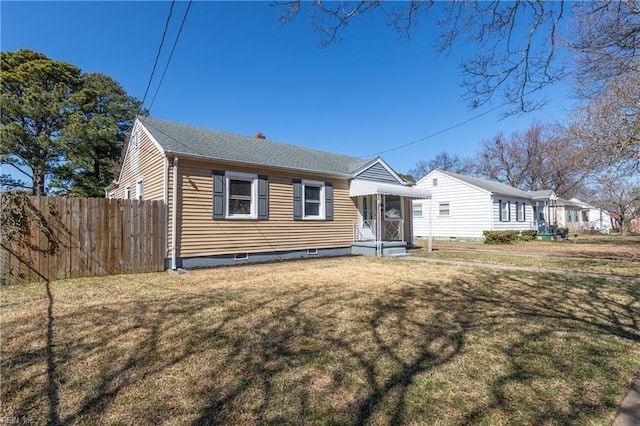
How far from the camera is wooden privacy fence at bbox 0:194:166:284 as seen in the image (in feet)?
21.9

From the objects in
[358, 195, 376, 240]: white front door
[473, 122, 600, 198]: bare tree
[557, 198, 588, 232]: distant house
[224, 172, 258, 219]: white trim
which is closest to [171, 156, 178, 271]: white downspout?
[224, 172, 258, 219]: white trim

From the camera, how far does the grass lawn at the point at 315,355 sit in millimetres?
2352

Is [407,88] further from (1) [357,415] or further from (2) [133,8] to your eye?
(1) [357,415]

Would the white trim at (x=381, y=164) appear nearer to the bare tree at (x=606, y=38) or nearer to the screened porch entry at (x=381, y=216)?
the screened porch entry at (x=381, y=216)

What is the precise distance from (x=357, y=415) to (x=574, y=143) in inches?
580

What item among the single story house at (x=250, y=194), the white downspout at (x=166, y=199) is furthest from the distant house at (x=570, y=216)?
the white downspout at (x=166, y=199)

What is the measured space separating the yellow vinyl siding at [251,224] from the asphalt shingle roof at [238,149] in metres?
0.33

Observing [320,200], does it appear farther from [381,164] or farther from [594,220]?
[594,220]

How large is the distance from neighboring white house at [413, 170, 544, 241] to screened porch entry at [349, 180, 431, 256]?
7403mm

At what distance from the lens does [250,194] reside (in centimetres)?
1043

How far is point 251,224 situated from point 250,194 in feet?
3.37

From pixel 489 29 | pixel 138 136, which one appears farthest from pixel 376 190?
pixel 138 136

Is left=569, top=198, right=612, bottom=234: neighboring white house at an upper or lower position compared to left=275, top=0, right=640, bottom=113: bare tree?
lower

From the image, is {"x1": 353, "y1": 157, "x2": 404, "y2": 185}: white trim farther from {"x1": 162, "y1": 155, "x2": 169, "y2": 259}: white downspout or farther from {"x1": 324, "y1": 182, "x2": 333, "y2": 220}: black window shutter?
{"x1": 162, "y1": 155, "x2": 169, "y2": 259}: white downspout
